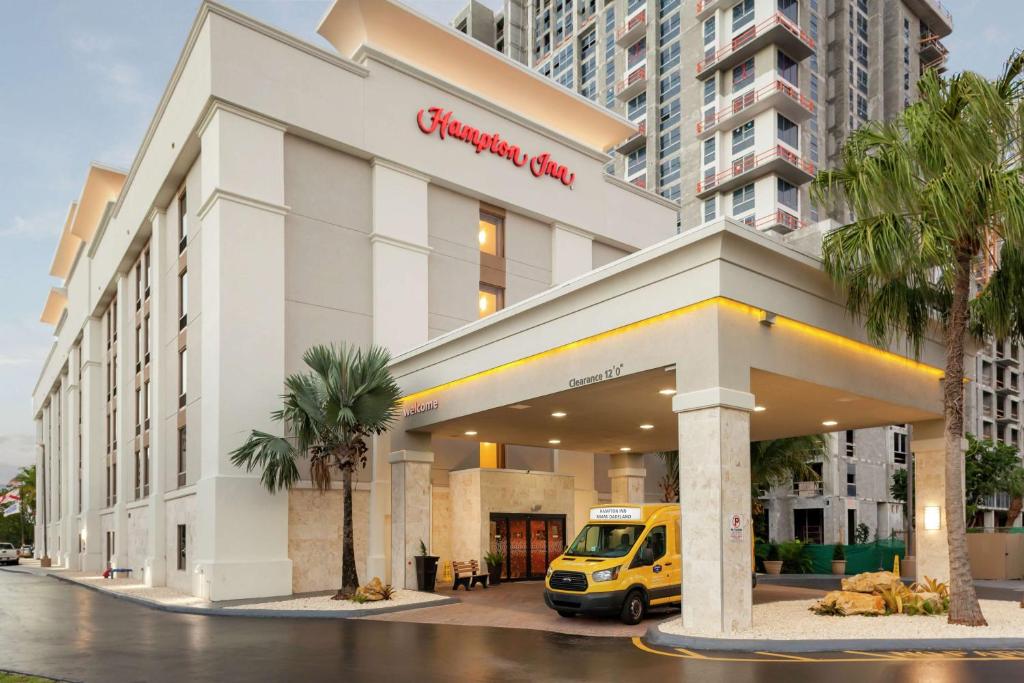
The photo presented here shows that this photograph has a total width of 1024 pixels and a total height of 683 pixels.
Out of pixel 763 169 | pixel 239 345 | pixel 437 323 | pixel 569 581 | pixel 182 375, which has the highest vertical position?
pixel 763 169

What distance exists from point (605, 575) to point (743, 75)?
5318 cm

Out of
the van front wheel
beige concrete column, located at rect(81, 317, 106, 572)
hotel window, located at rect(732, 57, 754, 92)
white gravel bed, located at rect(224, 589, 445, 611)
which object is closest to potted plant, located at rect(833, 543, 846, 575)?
white gravel bed, located at rect(224, 589, 445, 611)

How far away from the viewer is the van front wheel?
56.1ft

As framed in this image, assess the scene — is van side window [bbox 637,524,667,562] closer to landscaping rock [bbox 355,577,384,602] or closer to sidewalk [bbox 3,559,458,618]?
sidewalk [bbox 3,559,458,618]

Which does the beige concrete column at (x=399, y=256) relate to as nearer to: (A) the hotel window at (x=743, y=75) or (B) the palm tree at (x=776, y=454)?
(B) the palm tree at (x=776, y=454)

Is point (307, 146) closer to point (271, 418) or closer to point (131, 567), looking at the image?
point (271, 418)

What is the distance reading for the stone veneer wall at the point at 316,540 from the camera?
24594 millimetres

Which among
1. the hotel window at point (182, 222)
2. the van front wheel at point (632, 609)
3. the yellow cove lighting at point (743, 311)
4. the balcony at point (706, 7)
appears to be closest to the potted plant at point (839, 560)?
the yellow cove lighting at point (743, 311)

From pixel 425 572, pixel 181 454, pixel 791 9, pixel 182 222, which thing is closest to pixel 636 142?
pixel 791 9

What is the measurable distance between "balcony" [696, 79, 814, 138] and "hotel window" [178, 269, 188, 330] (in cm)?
4354

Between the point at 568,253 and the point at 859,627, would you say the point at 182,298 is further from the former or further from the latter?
the point at 859,627

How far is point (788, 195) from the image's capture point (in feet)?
198

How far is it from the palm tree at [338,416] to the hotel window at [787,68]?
4745cm

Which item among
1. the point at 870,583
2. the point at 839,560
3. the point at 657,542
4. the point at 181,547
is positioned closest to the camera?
the point at 870,583
